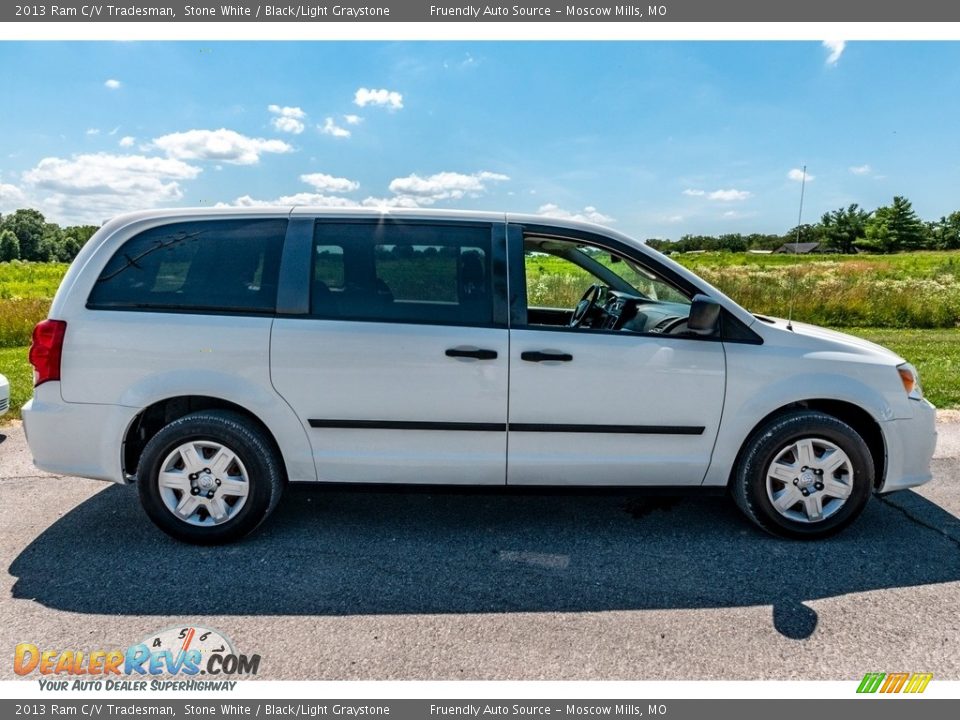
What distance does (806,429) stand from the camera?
3455 millimetres

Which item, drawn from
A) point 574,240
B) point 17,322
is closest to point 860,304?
point 574,240

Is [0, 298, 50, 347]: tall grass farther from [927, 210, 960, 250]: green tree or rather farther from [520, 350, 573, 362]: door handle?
[927, 210, 960, 250]: green tree

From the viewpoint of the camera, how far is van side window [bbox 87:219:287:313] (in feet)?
11.2

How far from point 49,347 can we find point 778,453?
398cm

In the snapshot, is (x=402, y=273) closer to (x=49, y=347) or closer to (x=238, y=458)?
(x=238, y=458)

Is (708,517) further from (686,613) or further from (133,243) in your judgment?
(133,243)

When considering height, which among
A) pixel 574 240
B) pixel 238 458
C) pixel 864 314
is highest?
pixel 574 240

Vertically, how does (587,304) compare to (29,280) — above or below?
above

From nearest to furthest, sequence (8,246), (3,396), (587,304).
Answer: (587,304)
(3,396)
(8,246)

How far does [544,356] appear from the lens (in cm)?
332

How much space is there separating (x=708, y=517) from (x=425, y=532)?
5.72ft

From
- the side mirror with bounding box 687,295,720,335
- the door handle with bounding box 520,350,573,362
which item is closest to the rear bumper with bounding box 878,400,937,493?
the side mirror with bounding box 687,295,720,335

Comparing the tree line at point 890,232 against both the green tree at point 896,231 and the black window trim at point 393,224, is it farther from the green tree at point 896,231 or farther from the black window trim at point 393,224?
the black window trim at point 393,224

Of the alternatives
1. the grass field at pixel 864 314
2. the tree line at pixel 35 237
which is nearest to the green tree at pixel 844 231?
the grass field at pixel 864 314
